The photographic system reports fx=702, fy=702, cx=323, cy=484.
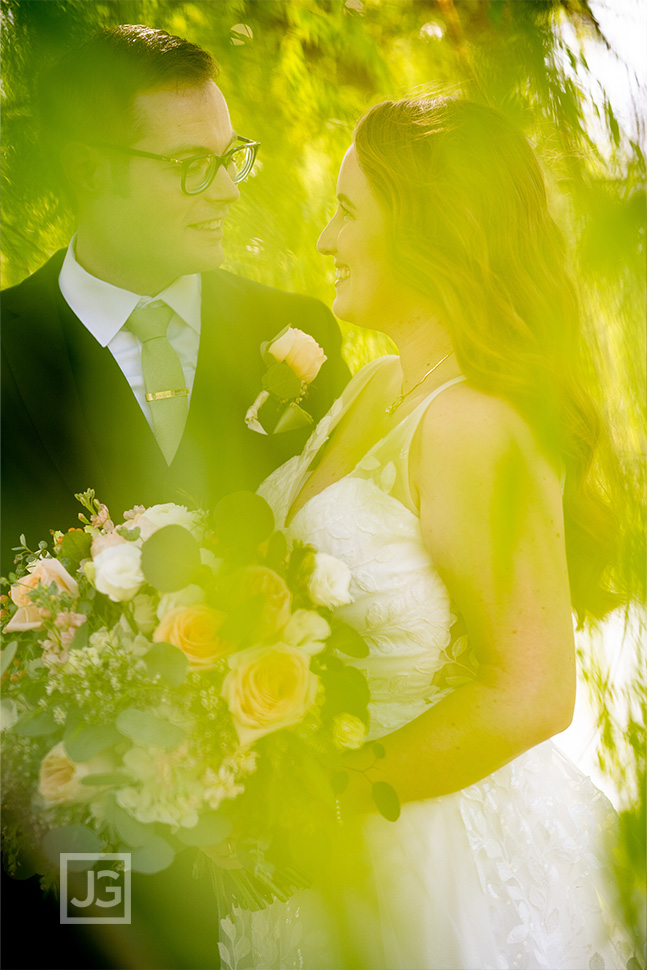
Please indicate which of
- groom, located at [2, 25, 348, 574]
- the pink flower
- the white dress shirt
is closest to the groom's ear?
groom, located at [2, 25, 348, 574]

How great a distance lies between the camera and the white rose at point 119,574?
1098 millimetres

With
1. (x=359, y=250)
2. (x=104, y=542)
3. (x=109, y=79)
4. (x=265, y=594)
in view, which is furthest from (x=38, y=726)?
(x=109, y=79)

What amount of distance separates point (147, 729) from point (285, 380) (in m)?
0.83

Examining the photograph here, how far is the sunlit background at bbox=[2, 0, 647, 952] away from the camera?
2.12 feet

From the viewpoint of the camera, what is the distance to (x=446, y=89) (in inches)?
51.8

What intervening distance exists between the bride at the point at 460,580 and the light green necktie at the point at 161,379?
36 centimetres

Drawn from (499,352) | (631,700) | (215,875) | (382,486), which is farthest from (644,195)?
(215,875)

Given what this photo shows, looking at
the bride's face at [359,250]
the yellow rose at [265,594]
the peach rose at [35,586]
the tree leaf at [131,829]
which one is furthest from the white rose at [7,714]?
the bride's face at [359,250]

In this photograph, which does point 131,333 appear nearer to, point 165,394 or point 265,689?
point 165,394

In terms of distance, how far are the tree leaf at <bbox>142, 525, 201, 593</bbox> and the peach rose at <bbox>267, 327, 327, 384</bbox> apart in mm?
623

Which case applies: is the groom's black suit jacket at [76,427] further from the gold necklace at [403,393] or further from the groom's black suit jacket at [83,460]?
the gold necklace at [403,393]

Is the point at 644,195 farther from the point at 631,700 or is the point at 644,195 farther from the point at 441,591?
the point at 441,591

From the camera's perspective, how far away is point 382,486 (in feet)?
4.58

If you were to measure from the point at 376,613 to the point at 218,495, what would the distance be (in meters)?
0.55
